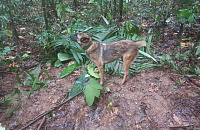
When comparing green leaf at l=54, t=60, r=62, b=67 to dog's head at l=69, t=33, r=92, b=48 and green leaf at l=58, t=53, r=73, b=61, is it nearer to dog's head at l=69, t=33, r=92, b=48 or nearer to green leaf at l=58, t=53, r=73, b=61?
green leaf at l=58, t=53, r=73, b=61

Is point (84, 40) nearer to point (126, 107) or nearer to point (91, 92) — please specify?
point (91, 92)

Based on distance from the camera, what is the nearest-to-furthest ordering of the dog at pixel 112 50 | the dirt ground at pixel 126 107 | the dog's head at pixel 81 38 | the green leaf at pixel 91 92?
the dirt ground at pixel 126 107 < the green leaf at pixel 91 92 < the dog's head at pixel 81 38 < the dog at pixel 112 50

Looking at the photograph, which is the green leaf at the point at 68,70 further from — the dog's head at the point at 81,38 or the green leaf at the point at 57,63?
the dog's head at the point at 81,38

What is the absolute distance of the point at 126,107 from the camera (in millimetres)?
2760

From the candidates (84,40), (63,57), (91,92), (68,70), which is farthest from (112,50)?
(63,57)

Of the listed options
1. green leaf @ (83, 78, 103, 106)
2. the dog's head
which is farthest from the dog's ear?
green leaf @ (83, 78, 103, 106)

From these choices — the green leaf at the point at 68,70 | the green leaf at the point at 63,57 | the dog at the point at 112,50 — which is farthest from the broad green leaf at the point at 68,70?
the dog at the point at 112,50

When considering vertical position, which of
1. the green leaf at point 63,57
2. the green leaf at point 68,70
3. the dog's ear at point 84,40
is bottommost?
the green leaf at point 68,70

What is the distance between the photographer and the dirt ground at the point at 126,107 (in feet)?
8.06

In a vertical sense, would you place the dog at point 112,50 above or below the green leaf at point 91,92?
above

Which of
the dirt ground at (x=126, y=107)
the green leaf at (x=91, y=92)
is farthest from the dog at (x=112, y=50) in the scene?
the dirt ground at (x=126, y=107)

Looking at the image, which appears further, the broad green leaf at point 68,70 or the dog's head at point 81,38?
the broad green leaf at point 68,70

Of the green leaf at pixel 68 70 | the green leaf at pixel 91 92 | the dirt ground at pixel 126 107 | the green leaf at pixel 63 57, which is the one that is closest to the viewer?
the dirt ground at pixel 126 107

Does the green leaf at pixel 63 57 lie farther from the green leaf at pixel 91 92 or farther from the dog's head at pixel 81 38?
the green leaf at pixel 91 92
